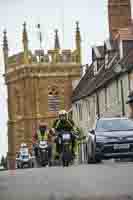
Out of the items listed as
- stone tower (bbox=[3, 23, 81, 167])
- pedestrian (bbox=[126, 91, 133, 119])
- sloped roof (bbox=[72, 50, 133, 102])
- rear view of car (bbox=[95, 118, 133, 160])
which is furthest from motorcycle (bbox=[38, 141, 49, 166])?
stone tower (bbox=[3, 23, 81, 167])

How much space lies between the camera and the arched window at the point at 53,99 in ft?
325

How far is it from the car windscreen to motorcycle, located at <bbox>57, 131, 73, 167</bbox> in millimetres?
2112

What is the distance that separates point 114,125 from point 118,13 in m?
36.5

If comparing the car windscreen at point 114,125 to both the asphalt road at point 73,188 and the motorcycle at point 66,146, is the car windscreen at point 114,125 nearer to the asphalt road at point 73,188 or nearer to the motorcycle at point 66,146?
the motorcycle at point 66,146

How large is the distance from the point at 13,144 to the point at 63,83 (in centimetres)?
1100

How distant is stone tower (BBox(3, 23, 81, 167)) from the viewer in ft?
320

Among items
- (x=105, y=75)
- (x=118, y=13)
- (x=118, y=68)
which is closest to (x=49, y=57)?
(x=118, y=13)

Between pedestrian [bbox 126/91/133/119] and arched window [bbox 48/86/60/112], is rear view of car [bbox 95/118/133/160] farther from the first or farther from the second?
arched window [bbox 48/86/60/112]

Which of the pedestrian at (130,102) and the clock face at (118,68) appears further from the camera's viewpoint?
the clock face at (118,68)

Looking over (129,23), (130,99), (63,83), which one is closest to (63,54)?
(63,83)

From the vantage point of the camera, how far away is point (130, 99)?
44.2 metres

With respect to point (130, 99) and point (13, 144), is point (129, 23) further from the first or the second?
point (13, 144)

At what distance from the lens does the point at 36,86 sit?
98.5m

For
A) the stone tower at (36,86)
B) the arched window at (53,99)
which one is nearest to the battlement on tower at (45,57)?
the stone tower at (36,86)
